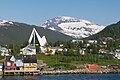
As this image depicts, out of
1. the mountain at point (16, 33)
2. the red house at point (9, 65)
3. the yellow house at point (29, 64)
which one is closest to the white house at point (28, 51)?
the yellow house at point (29, 64)

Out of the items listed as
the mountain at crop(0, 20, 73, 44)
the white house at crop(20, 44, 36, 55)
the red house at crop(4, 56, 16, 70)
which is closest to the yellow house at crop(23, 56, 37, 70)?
the red house at crop(4, 56, 16, 70)

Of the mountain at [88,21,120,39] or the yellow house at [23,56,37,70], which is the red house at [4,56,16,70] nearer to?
the yellow house at [23,56,37,70]

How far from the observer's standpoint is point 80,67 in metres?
66.9

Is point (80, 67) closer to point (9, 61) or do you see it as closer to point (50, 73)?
point (50, 73)

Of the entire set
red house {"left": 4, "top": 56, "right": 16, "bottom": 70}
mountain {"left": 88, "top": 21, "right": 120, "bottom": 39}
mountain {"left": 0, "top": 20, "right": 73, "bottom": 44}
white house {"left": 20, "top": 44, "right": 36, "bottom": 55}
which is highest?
mountain {"left": 0, "top": 20, "right": 73, "bottom": 44}

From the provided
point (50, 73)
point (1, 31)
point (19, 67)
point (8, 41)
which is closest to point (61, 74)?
point (50, 73)

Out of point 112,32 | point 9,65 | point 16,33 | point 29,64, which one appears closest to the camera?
point 9,65

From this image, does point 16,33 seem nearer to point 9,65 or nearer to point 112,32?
point 112,32

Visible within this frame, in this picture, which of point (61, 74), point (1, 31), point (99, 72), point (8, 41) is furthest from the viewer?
point (1, 31)

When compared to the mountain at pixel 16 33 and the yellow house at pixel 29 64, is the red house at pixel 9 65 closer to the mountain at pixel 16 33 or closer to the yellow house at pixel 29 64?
the yellow house at pixel 29 64

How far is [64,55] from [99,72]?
1582cm

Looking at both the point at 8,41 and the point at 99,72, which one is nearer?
the point at 99,72

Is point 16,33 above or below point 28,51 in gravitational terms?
above

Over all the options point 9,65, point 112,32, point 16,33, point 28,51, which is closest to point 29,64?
point 9,65
